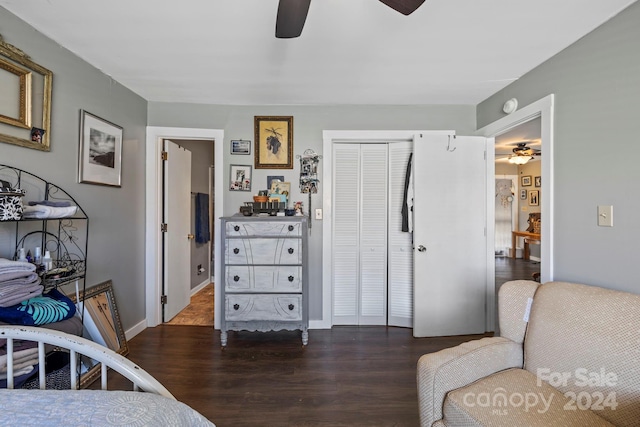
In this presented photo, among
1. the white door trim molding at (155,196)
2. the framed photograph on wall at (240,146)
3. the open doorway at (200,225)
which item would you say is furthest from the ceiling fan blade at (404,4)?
the open doorway at (200,225)

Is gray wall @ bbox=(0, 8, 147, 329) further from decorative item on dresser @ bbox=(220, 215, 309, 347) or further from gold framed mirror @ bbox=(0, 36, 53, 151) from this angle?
decorative item on dresser @ bbox=(220, 215, 309, 347)

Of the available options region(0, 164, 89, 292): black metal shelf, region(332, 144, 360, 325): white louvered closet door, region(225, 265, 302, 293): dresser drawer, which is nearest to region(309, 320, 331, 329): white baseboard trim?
region(332, 144, 360, 325): white louvered closet door

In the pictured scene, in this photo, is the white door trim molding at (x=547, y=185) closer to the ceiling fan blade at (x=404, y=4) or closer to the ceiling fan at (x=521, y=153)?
the ceiling fan blade at (x=404, y=4)

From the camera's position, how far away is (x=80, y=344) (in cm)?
96

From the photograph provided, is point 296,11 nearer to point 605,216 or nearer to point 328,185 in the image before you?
point 328,185

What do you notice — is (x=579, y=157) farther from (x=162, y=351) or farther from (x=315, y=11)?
(x=162, y=351)

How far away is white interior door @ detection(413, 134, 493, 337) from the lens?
282 cm

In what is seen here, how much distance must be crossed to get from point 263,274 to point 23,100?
1.99 m

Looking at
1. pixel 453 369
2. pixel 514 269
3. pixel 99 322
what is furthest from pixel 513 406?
pixel 514 269

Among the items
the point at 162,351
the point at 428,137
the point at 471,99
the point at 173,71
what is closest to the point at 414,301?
the point at 428,137

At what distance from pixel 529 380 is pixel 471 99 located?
8.41 ft

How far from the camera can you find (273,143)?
9.98 feet

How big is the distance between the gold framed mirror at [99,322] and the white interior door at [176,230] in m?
0.67

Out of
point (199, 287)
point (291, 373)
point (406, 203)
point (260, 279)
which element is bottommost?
point (291, 373)
